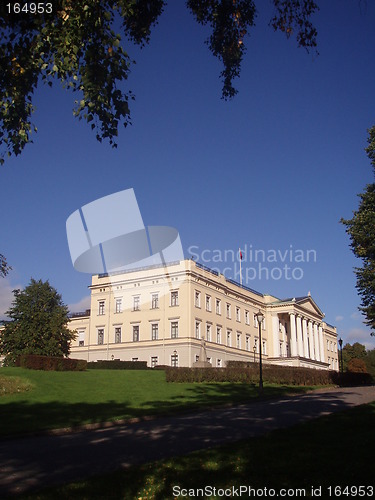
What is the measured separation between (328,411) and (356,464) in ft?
36.0

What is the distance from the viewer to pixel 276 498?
548cm

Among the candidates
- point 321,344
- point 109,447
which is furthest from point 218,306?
point 109,447

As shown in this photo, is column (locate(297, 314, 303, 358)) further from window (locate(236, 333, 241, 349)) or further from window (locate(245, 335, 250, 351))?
window (locate(236, 333, 241, 349))

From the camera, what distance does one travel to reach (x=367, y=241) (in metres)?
33.1

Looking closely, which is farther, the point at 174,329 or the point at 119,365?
the point at 174,329

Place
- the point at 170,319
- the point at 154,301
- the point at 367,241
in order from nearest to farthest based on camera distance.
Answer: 1. the point at 367,241
2. the point at 170,319
3. the point at 154,301

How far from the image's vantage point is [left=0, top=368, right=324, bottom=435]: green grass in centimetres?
1714

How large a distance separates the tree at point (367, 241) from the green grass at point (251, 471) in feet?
78.8

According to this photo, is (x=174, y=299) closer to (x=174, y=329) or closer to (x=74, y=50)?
(x=174, y=329)

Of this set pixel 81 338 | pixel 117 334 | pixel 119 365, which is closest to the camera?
pixel 119 365

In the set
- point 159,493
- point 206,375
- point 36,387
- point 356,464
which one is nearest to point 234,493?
point 159,493

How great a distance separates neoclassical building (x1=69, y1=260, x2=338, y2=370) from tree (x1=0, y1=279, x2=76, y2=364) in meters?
14.2

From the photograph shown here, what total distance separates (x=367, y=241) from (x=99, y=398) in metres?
20.7

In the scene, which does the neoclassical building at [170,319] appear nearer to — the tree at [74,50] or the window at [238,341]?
the window at [238,341]
